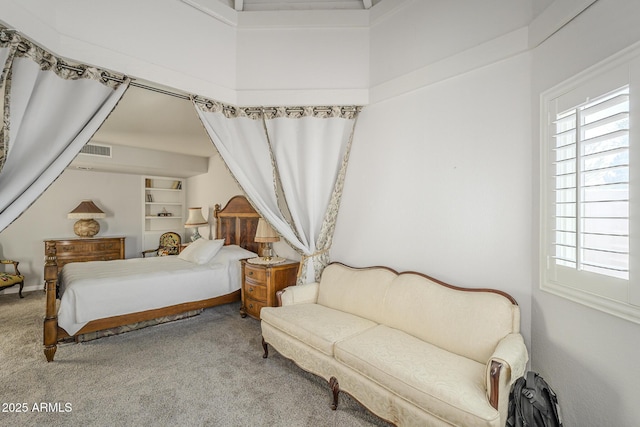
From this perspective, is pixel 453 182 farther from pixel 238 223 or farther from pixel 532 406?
pixel 238 223

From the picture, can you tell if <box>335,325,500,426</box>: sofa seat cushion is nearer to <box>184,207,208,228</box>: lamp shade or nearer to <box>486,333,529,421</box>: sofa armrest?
<box>486,333,529,421</box>: sofa armrest

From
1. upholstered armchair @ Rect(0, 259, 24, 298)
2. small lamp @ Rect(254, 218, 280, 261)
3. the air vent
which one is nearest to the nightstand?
small lamp @ Rect(254, 218, 280, 261)

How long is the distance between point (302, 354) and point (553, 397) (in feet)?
4.92

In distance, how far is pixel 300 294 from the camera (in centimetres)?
280

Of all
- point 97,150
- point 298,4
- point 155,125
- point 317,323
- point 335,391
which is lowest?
point 335,391

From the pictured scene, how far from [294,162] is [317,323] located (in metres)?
1.50

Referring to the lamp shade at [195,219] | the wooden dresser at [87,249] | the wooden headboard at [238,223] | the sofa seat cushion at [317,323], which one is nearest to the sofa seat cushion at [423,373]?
the sofa seat cushion at [317,323]

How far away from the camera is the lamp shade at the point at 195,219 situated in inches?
208

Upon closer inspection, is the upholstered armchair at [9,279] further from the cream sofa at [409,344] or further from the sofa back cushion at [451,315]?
the sofa back cushion at [451,315]

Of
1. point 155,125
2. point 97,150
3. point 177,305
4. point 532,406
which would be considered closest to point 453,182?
point 532,406

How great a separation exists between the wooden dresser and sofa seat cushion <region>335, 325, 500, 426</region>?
5.17 metres

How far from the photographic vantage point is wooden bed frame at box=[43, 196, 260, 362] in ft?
8.58

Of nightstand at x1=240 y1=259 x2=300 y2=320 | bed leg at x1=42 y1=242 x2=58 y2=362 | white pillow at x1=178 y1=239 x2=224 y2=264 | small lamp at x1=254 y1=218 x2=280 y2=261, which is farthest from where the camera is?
white pillow at x1=178 y1=239 x2=224 y2=264

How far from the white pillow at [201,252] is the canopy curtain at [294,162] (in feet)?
5.19
